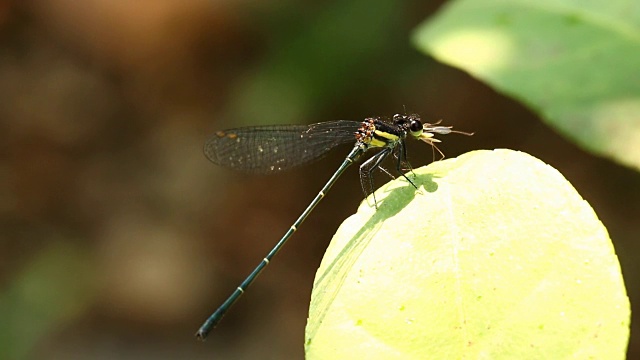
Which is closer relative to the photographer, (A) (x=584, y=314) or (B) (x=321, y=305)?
(A) (x=584, y=314)

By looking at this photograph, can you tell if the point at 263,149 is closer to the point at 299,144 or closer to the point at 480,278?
the point at 299,144

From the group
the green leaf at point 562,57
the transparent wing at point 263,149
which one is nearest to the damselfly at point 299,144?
the transparent wing at point 263,149

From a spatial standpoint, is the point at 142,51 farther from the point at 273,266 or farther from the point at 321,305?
the point at 321,305

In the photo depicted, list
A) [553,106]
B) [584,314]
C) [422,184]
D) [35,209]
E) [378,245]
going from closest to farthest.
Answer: [584,314] → [378,245] → [422,184] → [553,106] → [35,209]

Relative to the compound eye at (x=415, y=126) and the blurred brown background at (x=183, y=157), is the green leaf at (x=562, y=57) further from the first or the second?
the blurred brown background at (x=183, y=157)

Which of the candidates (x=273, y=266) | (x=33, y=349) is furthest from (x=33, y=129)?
(x=273, y=266)
